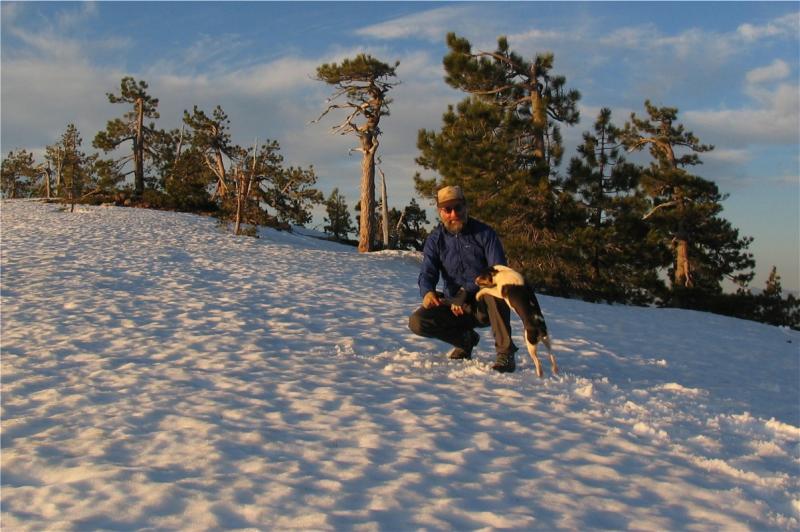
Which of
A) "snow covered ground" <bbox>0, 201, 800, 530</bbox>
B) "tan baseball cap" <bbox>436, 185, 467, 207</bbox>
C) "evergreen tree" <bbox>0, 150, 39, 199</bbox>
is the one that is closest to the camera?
"snow covered ground" <bbox>0, 201, 800, 530</bbox>

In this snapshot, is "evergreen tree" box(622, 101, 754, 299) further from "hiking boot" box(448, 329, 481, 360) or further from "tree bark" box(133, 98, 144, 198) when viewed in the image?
"tree bark" box(133, 98, 144, 198)

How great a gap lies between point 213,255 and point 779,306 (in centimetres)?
2256

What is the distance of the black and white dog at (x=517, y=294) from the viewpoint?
5.90 meters

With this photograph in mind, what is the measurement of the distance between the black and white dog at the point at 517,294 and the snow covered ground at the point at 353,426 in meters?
0.58

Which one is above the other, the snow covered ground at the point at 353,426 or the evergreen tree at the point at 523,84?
the evergreen tree at the point at 523,84

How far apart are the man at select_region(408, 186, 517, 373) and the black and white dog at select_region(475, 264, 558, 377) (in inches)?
7.8

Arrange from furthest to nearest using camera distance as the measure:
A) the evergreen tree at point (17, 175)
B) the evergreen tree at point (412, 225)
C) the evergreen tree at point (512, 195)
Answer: the evergreen tree at point (17, 175), the evergreen tree at point (412, 225), the evergreen tree at point (512, 195)

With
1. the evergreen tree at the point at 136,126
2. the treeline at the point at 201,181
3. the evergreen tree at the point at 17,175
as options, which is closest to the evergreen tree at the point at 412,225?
the treeline at the point at 201,181

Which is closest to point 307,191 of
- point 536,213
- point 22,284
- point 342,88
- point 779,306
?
point 342,88

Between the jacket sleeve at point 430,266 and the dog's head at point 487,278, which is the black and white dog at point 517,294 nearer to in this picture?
the dog's head at point 487,278

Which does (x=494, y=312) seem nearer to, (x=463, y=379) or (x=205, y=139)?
(x=463, y=379)

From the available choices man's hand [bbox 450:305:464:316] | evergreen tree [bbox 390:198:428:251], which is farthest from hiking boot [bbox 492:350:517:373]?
evergreen tree [bbox 390:198:428:251]

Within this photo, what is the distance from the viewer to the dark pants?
20.4 ft

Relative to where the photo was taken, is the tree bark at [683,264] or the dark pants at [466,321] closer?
the dark pants at [466,321]
